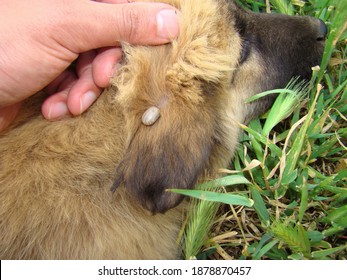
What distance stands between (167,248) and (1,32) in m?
1.14

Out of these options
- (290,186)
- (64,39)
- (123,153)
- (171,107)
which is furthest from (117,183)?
(290,186)

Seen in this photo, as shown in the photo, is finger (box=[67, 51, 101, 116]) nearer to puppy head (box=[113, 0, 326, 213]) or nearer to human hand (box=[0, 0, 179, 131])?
human hand (box=[0, 0, 179, 131])

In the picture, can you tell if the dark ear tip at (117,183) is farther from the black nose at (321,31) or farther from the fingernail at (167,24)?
the black nose at (321,31)

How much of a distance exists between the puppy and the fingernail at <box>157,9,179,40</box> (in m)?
0.04

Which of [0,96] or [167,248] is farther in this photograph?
[167,248]

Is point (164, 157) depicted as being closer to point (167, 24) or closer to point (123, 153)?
point (123, 153)

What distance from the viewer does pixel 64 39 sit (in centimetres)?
178

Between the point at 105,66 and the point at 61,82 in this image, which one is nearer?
the point at 105,66

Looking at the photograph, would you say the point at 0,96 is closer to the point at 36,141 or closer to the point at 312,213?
the point at 36,141

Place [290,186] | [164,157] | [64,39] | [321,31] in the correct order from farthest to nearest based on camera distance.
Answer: [321,31], [290,186], [64,39], [164,157]

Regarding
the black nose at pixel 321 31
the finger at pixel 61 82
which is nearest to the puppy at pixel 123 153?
the finger at pixel 61 82

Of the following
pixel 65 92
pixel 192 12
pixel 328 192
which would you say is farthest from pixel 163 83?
pixel 328 192

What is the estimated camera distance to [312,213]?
211cm

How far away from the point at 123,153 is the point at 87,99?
0.90 ft
